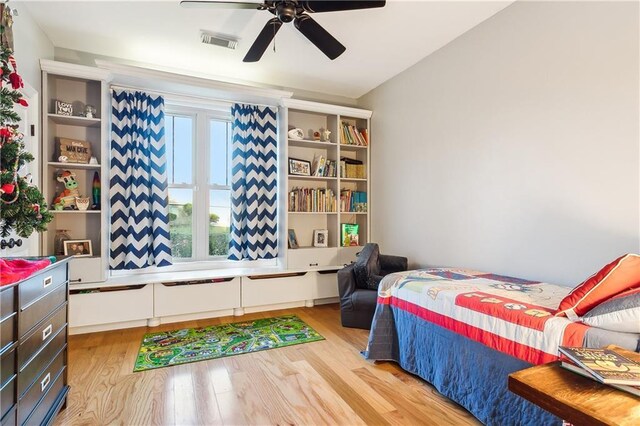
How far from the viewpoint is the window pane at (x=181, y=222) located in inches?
141

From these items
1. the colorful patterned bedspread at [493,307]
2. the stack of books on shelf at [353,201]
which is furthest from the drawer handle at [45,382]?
the stack of books on shelf at [353,201]

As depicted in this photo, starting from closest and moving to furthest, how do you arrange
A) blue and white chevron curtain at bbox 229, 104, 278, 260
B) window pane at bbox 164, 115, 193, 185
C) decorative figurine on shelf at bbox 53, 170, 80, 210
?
decorative figurine on shelf at bbox 53, 170, 80, 210 < window pane at bbox 164, 115, 193, 185 < blue and white chevron curtain at bbox 229, 104, 278, 260

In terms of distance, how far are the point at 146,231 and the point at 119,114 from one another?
45.7 inches

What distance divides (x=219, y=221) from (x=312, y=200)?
3.63 ft

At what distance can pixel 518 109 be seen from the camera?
2.37 metres

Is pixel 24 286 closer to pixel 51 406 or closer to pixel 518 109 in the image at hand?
pixel 51 406

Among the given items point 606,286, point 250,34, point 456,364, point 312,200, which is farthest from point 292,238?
point 606,286

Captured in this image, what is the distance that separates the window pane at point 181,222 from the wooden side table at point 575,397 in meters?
3.38

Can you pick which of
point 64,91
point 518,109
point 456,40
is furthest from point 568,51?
point 64,91

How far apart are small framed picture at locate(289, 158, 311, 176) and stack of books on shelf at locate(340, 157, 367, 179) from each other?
43 centimetres

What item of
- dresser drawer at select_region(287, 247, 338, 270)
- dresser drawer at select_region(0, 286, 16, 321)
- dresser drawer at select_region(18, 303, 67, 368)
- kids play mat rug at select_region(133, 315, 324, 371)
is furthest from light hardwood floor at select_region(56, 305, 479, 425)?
dresser drawer at select_region(287, 247, 338, 270)

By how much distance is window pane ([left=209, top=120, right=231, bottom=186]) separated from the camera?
375 centimetres

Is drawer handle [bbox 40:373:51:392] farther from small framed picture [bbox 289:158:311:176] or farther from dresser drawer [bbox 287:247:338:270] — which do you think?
small framed picture [bbox 289:158:311:176]

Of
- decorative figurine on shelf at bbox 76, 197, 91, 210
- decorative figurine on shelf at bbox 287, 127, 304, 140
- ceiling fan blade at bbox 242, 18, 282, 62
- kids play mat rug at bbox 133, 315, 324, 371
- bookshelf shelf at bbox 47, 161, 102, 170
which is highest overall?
ceiling fan blade at bbox 242, 18, 282, 62
